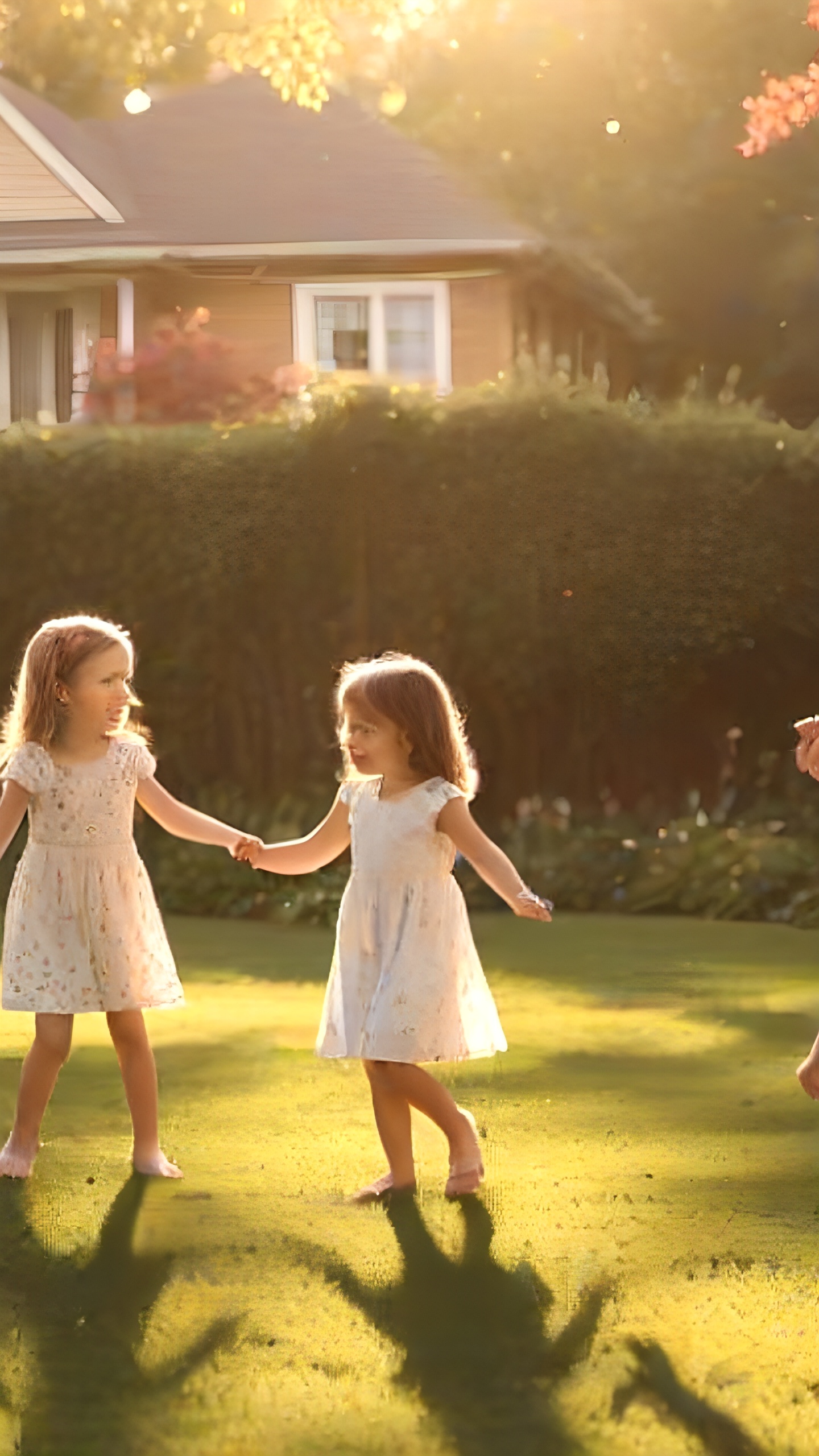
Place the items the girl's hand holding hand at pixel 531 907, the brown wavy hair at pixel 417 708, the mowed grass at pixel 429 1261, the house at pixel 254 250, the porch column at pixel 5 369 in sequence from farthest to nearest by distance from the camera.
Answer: the porch column at pixel 5 369 < the house at pixel 254 250 < the brown wavy hair at pixel 417 708 < the girl's hand holding hand at pixel 531 907 < the mowed grass at pixel 429 1261

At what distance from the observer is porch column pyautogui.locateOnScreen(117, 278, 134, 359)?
21.0 meters

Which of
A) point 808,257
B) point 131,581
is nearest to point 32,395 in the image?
point 808,257

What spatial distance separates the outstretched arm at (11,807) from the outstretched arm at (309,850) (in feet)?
1.80

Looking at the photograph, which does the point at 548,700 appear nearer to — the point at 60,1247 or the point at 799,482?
the point at 799,482

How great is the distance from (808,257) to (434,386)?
535 inches

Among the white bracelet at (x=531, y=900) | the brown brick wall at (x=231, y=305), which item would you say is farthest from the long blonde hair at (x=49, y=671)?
the brown brick wall at (x=231, y=305)

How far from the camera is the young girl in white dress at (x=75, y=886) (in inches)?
187

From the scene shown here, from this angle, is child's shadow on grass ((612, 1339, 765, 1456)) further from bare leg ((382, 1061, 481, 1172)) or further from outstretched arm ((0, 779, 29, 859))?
outstretched arm ((0, 779, 29, 859))

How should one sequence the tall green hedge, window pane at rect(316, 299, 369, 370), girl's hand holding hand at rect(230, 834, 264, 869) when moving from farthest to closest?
window pane at rect(316, 299, 369, 370) < the tall green hedge < girl's hand holding hand at rect(230, 834, 264, 869)

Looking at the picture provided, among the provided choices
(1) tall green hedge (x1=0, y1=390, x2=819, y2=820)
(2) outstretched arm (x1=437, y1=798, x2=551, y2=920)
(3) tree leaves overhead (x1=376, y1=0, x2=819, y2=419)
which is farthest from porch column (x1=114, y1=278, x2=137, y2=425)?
(2) outstretched arm (x1=437, y1=798, x2=551, y2=920)

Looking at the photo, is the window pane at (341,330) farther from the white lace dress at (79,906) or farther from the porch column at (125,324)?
the white lace dress at (79,906)

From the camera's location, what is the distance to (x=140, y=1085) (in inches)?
189

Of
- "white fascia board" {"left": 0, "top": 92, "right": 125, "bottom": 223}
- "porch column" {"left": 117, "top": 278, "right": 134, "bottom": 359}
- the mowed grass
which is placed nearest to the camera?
the mowed grass

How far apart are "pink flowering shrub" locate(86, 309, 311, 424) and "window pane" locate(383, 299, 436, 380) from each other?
5.03 ft
